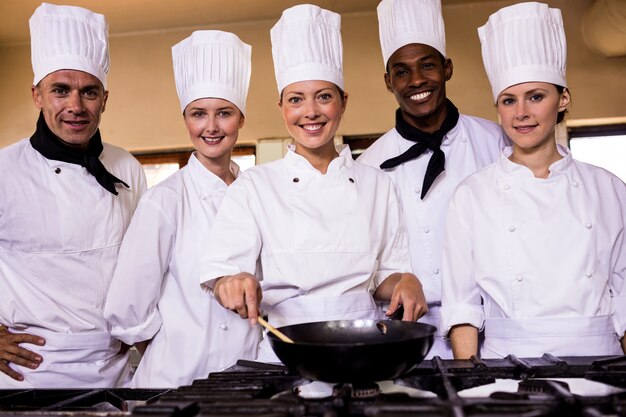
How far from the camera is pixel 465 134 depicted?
216 cm

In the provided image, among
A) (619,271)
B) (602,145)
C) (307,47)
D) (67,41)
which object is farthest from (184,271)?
(602,145)

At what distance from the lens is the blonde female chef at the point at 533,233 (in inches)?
62.2

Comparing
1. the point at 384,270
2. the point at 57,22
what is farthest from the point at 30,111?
the point at 384,270

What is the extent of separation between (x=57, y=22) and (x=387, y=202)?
1252 mm

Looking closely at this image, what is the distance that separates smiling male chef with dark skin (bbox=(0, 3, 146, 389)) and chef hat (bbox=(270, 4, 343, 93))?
2.22 ft

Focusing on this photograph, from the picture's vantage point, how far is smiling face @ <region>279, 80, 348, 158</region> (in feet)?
5.70

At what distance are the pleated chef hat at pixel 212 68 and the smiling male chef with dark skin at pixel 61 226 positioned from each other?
0.28m

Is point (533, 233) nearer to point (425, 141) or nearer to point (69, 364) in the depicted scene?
point (425, 141)

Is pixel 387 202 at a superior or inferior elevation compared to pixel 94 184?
inferior

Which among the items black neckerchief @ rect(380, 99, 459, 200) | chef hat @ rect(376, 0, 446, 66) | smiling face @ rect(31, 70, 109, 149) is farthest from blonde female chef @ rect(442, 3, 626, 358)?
smiling face @ rect(31, 70, 109, 149)

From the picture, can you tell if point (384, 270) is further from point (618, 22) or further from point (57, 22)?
point (618, 22)

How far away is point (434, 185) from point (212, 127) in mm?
759

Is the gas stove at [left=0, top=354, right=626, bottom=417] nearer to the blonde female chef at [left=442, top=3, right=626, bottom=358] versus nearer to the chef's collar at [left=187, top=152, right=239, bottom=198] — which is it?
the blonde female chef at [left=442, top=3, right=626, bottom=358]

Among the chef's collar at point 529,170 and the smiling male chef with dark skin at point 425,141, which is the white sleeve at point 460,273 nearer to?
the chef's collar at point 529,170
